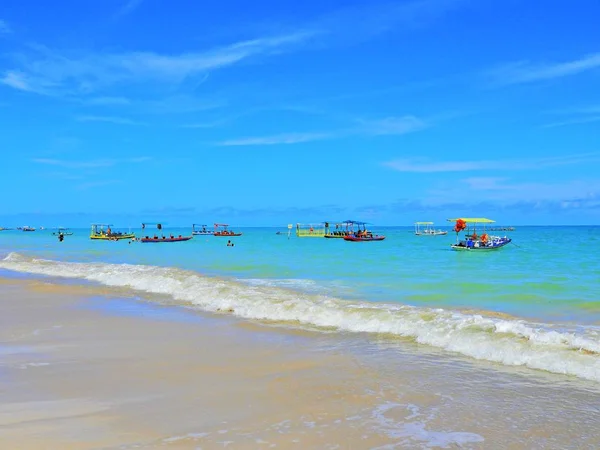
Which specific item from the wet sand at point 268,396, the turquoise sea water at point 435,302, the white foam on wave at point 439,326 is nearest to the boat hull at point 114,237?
the turquoise sea water at point 435,302

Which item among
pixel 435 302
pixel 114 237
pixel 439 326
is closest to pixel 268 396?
pixel 439 326

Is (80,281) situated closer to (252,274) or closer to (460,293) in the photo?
(252,274)

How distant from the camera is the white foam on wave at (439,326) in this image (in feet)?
26.3

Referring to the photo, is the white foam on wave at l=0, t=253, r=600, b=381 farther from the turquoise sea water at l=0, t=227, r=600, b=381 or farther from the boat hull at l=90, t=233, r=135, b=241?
the boat hull at l=90, t=233, r=135, b=241

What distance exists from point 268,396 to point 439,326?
4811 millimetres

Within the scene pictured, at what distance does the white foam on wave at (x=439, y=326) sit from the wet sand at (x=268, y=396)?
523 mm

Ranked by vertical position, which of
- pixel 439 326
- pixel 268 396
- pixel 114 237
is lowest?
pixel 268 396

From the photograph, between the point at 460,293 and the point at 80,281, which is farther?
the point at 80,281

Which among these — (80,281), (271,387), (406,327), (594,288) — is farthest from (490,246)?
(271,387)

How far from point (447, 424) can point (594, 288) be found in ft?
54.1

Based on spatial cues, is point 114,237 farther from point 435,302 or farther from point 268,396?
point 268,396

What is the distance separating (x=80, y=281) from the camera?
21.5 m

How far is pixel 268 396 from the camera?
6309 millimetres

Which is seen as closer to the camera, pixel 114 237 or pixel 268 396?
pixel 268 396
